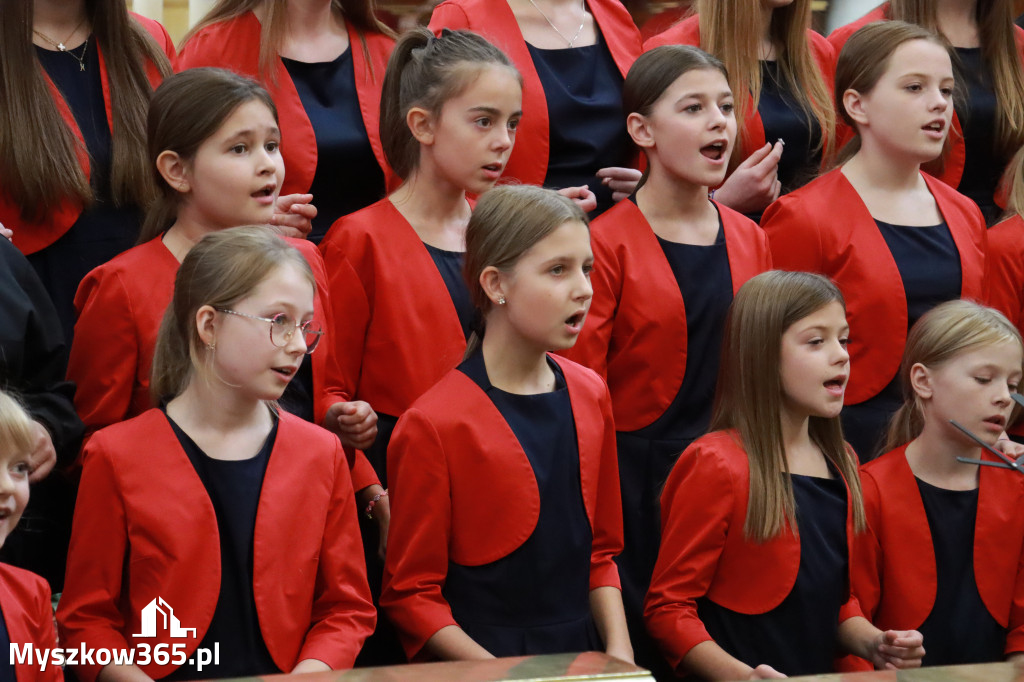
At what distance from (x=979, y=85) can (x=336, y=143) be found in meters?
1.51

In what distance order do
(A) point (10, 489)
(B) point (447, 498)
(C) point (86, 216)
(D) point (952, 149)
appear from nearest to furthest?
(A) point (10, 489) < (B) point (447, 498) < (C) point (86, 216) < (D) point (952, 149)

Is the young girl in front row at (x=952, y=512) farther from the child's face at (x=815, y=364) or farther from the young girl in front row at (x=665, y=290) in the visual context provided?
the young girl in front row at (x=665, y=290)

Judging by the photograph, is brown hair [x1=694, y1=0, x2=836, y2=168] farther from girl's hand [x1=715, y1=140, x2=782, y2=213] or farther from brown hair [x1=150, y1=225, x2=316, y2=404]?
brown hair [x1=150, y1=225, x2=316, y2=404]

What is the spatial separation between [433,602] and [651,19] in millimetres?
2187

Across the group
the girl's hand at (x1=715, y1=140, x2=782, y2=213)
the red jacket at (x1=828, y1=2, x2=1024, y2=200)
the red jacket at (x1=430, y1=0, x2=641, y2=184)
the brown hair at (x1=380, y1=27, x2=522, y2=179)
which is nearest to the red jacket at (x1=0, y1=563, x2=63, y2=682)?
the brown hair at (x1=380, y1=27, x2=522, y2=179)

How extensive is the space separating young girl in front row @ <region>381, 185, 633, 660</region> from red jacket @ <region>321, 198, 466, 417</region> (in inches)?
7.7

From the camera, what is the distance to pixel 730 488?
2.18 metres

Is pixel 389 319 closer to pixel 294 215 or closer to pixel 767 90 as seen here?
pixel 294 215

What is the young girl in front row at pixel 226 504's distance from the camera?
1.86m

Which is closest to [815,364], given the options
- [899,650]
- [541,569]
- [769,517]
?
[769,517]

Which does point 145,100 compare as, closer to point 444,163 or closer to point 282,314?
point 444,163

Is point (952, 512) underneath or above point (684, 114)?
underneath

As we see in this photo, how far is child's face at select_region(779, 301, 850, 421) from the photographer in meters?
2.23

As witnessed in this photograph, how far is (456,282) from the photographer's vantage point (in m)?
2.40
